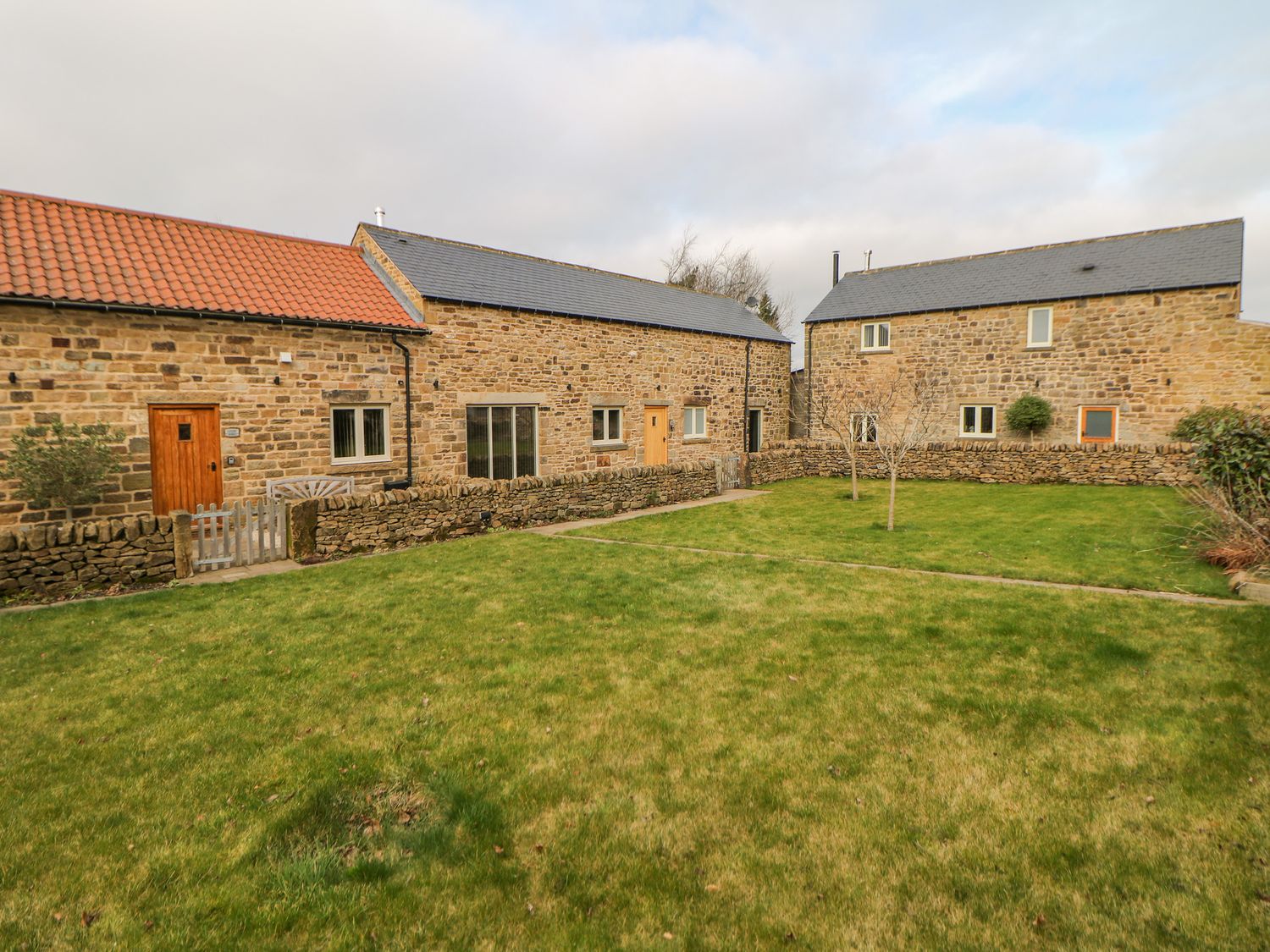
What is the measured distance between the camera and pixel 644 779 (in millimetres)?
4145

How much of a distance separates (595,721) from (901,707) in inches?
96.8

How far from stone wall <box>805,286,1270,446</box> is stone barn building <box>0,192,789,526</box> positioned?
11.5 meters

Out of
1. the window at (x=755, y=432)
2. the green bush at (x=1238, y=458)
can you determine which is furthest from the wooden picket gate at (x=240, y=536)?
the window at (x=755, y=432)

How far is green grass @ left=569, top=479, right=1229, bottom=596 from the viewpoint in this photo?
9086mm

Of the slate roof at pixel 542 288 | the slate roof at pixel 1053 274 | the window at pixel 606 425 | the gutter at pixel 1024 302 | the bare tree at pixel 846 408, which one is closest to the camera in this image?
the slate roof at pixel 542 288

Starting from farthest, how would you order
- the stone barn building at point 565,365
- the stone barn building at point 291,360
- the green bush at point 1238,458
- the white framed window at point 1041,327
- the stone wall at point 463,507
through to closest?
1. the white framed window at point 1041,327
2. the stone barn building at point 565,365
3. the stone barn building at point 291,360
4. the stone wall at point 463,507
5. the green bush at point 1238,458

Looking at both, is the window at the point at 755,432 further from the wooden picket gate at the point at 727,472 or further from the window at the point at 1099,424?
the window at the point at 1099,424

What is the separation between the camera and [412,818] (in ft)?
12.4

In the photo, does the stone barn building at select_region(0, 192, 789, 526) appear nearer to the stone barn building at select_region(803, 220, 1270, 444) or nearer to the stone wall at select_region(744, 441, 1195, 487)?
the stone wall at select_region(744, 441, 1195, 487)

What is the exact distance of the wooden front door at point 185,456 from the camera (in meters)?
12.0

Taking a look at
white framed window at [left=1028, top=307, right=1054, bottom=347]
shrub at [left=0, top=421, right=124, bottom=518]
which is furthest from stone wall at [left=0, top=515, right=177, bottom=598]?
white framed window at [left=1028, top=307, right=1054, bottom=347]

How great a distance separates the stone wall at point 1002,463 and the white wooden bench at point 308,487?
12.2 meters

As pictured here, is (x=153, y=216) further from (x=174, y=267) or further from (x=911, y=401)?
(x=911, y=401)

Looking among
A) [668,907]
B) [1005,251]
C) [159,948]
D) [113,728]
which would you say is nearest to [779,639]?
[668,907]
